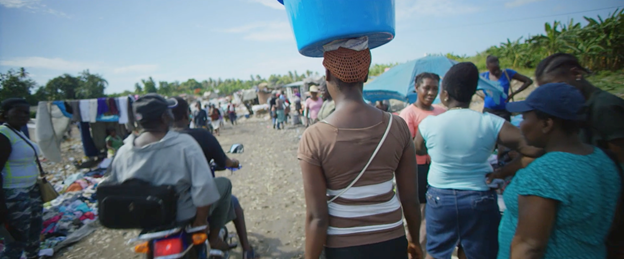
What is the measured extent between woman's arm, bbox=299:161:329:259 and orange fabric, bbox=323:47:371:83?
0.50m

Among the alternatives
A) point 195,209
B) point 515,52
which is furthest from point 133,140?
point 515,52

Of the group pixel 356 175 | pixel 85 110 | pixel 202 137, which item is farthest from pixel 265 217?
pixel 85 110

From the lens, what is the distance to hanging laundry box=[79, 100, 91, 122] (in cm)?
809

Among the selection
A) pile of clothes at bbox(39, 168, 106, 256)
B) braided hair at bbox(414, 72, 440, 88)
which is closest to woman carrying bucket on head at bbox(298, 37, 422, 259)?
braided hair at bbox(414, 72, 440, 88)

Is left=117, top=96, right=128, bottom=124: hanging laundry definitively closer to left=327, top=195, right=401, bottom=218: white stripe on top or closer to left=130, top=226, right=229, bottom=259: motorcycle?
left=130, top=226, right=229, bottom=259: motorcycle

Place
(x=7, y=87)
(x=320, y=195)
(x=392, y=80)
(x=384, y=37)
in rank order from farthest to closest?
(x=392, y=80) → (x=7, y=87) → (x=384, y=37) → (x=320, y=195)

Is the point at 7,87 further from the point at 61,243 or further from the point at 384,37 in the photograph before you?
the point at 384,37

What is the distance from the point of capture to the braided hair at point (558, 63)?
7.80ft

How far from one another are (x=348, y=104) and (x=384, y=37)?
520 millimetres

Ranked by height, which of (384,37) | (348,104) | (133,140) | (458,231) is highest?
(384,37)

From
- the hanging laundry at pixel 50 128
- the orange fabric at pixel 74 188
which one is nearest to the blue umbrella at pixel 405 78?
the orange fabric at pixel 74 188

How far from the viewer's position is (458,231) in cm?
206

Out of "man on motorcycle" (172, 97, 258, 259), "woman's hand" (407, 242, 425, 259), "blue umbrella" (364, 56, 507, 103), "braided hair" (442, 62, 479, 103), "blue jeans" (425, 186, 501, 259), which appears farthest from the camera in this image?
"blue umbrella" (364, 56, 507, 103)

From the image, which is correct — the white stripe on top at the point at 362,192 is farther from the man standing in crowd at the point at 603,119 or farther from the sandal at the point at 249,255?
the sandal at the point at 249,255
